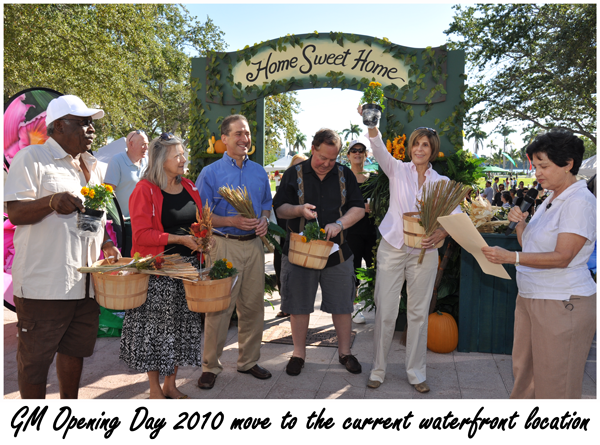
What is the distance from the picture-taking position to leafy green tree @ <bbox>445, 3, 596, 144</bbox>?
13359 millimetres

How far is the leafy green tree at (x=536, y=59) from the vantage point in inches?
526

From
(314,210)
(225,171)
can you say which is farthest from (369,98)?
(225,171)

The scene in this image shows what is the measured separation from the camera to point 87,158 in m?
2.93

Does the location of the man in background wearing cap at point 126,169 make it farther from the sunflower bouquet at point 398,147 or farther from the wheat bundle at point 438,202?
the wheat bundle at point 438,202

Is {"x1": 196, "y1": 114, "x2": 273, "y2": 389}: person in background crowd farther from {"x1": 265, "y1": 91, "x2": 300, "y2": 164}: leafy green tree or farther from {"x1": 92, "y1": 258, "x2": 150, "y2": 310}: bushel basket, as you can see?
{"x1": 265, "y1": 91, "x2": 300, "y2": 164}: leafy green tree

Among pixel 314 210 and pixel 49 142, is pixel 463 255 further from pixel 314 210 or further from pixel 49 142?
pixel 49 142

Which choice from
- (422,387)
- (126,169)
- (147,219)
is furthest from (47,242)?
(422,387)

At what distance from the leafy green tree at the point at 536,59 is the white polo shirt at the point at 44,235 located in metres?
12.5

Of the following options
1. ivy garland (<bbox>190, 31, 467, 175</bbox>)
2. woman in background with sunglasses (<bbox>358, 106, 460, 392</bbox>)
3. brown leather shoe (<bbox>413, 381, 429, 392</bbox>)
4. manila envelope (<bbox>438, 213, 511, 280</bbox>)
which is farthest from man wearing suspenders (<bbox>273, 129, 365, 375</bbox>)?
ivy garland (<bbox>190, 31, 467, 175</bbox>)

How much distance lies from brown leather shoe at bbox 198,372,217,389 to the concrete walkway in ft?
0.14

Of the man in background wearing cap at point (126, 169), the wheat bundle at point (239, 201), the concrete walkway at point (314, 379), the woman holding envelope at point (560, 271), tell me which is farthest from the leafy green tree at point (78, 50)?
the woman holding envelope at point (560, 271)

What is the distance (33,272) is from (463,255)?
353 cm

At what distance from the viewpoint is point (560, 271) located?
8.06 feet

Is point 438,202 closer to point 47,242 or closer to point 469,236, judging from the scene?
point 469,236
